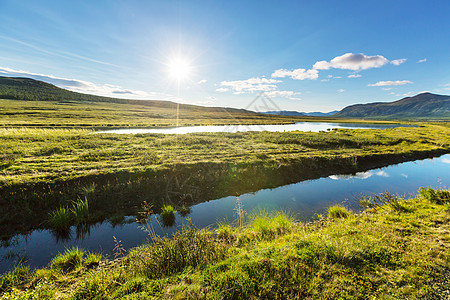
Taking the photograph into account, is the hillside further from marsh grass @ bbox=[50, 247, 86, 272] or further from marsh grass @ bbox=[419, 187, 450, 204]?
marsh grass @ bbox=[419, 187, 450, 204]

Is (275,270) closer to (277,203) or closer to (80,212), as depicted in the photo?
(277,203)

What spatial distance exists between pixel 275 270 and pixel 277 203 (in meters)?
8.63

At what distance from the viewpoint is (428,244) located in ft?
21.7

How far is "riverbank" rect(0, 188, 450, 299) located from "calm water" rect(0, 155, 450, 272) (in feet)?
6.12

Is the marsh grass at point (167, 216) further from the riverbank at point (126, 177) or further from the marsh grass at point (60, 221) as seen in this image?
the marsh grass at point (60, 221)

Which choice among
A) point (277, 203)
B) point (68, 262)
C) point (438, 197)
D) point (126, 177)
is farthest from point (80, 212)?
point (438, 197)

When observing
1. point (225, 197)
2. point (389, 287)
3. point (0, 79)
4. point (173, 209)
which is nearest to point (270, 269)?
point (389, 287)

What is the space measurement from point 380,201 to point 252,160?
11.2 meters

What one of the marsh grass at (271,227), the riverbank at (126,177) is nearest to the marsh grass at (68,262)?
the riverbank at (126,177)

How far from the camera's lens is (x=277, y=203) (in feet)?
44.7

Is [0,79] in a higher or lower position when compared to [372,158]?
higher

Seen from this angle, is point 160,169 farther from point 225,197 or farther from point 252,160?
point 252,160

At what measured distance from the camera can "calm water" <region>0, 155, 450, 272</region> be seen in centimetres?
872

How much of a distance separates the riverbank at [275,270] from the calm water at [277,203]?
1865mm
